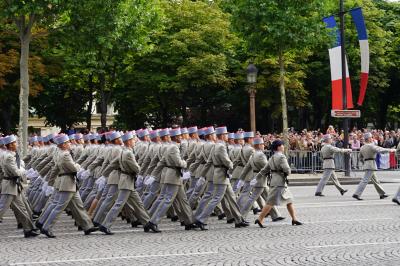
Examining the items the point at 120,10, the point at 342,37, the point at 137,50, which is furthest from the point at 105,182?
the point at 137,50

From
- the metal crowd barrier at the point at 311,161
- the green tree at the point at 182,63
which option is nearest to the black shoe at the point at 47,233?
the metal crowd barrier at the point at 311,161

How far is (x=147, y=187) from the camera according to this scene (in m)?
19.0

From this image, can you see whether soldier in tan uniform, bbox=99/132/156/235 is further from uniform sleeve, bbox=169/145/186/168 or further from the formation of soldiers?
uniform sleeve, bbox=169/145/186/168

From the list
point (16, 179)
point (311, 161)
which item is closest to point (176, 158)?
point (16, 179)

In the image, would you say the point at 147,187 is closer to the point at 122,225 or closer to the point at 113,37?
the point at 122,225

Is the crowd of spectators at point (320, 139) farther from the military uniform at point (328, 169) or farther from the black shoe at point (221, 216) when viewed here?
the black shoe at point (221, 216)

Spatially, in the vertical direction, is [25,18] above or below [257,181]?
above

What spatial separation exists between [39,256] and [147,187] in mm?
6105

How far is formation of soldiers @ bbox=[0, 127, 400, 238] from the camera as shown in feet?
52.3

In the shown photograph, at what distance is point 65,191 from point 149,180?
239 cm

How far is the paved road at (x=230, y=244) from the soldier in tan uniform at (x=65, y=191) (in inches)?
9.0

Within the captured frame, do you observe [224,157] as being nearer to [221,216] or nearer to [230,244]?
[221,216]

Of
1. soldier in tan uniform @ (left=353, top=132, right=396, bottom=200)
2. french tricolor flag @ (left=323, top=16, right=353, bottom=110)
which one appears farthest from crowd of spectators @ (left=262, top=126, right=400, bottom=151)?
soldier in tan uniform @ (left=353, top=132, right=396, bottom=200)

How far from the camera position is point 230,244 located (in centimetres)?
1416
